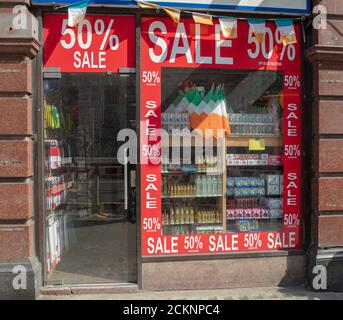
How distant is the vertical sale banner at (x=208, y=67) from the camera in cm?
536

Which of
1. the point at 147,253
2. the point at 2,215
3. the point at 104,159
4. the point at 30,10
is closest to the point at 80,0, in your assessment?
the point at 30,10

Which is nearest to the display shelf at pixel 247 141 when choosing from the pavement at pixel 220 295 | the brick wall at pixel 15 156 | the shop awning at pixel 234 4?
the shop awning at pixel 234 4

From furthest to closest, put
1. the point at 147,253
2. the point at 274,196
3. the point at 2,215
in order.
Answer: the point at 274,196 → the point at 147,253 → the point at 2,215

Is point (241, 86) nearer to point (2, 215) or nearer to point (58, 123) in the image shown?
point (58, 123)

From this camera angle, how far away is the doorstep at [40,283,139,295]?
17.1 feet

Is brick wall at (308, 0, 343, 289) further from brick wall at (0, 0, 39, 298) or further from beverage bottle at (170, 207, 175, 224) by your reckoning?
brick wall at (0, 0, 39, 298)

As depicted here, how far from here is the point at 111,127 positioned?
5.56m

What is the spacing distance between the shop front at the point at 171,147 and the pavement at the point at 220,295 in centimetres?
12

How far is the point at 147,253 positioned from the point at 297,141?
2.32 meters

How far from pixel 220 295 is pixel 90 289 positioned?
5.00 ft

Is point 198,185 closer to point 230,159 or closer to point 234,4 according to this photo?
point 230,159

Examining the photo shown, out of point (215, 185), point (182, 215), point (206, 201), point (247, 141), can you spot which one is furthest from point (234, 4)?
point (182, 215)

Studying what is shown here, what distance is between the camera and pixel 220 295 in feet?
17.3

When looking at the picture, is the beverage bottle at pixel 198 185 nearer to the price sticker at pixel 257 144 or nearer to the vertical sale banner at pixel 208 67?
the vertical sale banner at pixel 208 67
